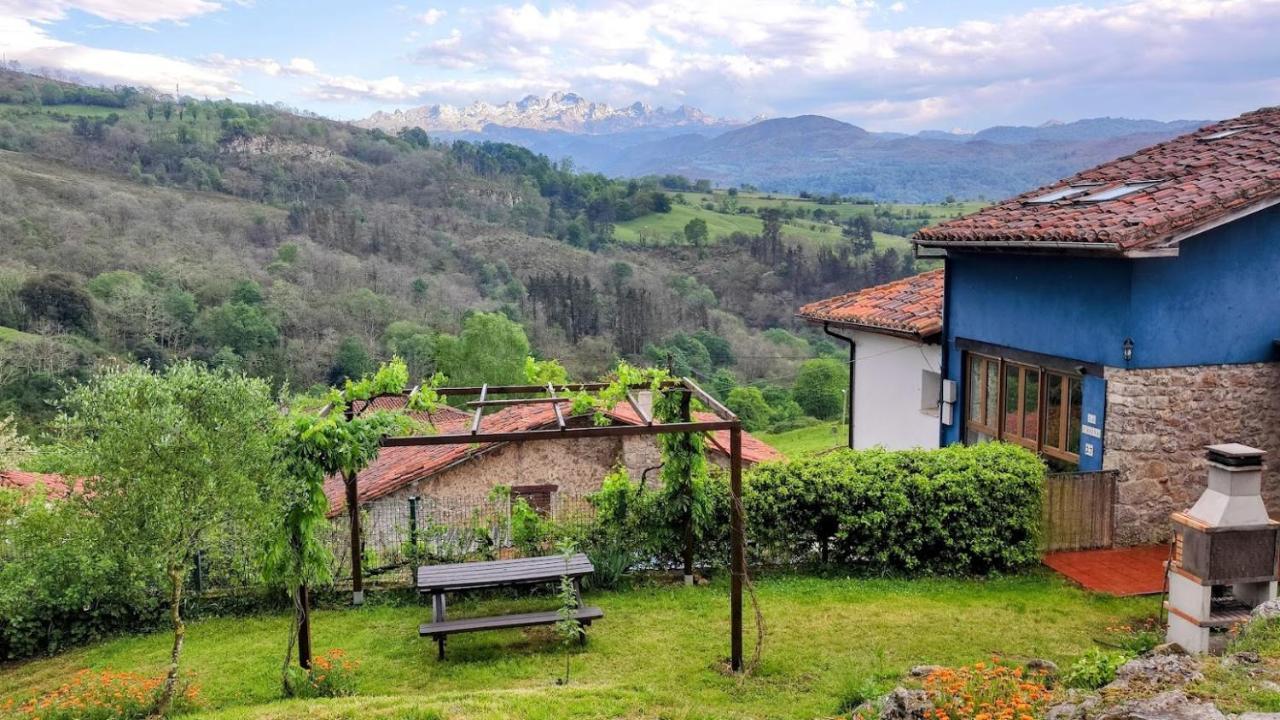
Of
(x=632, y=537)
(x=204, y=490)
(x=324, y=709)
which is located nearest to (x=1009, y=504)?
(x=632, y=537)

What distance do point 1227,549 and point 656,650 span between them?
496 centimetres

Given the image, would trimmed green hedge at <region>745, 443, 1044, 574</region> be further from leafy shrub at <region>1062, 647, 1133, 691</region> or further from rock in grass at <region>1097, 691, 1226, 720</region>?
rock in grass at <region>1097, 691, 1226, 720</region>

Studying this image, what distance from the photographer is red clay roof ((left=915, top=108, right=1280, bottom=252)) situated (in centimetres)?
971

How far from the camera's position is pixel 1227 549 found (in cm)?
708

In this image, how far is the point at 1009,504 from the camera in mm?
10062

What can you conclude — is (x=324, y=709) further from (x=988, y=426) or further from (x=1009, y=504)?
(x=988, y=426)

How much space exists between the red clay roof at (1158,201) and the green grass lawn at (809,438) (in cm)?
2495

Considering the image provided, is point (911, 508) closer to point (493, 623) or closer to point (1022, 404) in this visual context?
point (1022, 404)

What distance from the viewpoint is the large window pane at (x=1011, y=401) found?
1237cm

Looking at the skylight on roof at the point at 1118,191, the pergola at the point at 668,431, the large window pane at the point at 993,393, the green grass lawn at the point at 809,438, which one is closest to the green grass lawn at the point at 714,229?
the green grass lawn at the point at 809,438

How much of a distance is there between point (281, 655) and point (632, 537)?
4.08 meters

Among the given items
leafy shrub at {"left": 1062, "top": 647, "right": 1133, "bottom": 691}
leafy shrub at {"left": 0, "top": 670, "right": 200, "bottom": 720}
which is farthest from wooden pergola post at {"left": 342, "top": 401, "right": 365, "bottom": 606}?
leafy shrub at {"left": 1062, "top": 647, "right": 1133, "bottom": 691}

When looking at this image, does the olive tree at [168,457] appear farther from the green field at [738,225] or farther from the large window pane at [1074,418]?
the green field at [738,225]

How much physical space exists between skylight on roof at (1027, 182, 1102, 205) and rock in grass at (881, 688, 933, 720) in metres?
9.28
